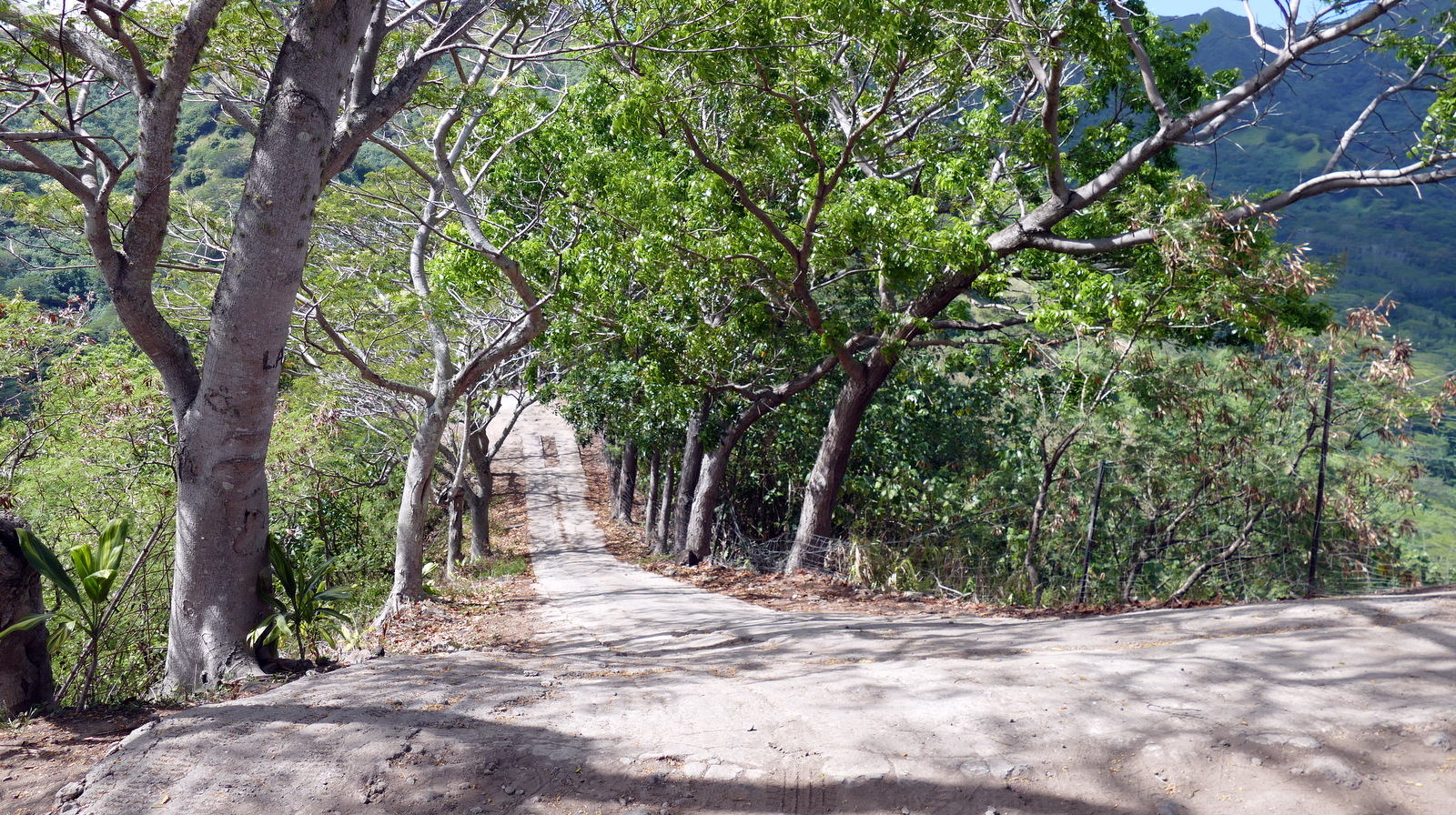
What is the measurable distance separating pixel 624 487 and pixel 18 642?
1819cm

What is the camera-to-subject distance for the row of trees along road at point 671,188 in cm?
534

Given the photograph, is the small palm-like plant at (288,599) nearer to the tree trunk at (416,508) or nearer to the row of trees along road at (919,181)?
the tree trunk at (416,508)

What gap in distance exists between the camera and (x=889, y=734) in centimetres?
370

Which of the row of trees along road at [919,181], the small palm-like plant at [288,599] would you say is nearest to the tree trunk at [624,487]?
the row of trees along road at [919,181]

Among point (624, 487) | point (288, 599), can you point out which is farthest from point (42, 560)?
point (624, 487)

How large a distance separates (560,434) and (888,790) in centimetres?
3514

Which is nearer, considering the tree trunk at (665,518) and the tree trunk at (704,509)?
the tree trunk at (704,509)

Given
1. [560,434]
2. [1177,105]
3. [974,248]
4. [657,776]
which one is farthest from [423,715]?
[560,434]

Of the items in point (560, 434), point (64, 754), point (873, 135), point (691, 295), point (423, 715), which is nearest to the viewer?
point (64, 754)

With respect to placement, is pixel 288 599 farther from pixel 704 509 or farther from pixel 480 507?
pixel 480 507

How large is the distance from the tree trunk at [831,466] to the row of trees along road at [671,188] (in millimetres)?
64

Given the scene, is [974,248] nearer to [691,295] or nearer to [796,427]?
[691,295]

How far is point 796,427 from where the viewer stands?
1448 centimetres

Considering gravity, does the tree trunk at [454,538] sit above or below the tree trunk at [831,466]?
below
